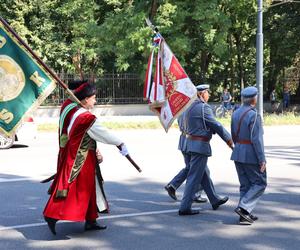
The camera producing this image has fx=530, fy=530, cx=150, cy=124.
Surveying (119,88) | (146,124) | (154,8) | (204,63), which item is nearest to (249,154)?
(146,124)

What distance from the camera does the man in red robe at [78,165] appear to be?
19.4 ft

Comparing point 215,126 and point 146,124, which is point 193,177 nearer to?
point 215,126

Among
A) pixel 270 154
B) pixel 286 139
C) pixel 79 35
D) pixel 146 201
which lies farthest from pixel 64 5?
pixel 146 201

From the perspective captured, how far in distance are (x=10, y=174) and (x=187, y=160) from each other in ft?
14.0

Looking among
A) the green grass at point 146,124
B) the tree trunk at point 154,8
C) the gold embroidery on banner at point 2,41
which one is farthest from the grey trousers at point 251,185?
the tree trunk at point 154,8

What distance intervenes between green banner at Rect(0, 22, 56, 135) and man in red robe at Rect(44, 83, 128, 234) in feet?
1.74

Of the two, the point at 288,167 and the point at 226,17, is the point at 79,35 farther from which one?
the point at 288,167

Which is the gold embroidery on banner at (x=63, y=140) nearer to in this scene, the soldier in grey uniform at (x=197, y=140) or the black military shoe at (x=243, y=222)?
the soldier in grey uniform at (x=197, y=140)

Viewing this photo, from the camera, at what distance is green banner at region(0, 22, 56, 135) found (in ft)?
18.2

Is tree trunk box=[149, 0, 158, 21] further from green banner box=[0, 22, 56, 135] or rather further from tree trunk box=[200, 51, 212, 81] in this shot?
green banner box=[0, 22, 56, 135]

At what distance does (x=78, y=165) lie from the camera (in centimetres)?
604

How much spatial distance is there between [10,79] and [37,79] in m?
0.28

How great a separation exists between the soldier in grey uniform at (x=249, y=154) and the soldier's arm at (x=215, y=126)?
322 mm

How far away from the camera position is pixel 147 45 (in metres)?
26.6
